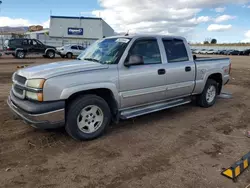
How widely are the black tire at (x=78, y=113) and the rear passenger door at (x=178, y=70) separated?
1.67m

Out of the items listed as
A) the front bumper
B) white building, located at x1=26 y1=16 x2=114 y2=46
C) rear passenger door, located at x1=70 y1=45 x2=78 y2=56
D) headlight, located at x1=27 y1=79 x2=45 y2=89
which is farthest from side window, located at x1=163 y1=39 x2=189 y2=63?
white building, located at x1=26 y1=16 x2=114 y2=46

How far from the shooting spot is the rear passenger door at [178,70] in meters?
5.11

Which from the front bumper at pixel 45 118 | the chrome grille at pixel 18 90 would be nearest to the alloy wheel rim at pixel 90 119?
the front bumper at pixel 45 118

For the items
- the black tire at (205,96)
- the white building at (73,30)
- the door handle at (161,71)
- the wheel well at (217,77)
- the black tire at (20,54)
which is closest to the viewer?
the door handle at (161,71)

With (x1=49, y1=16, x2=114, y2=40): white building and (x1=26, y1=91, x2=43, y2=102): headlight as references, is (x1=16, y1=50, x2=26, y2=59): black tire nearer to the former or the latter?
(x1=49, y1=16, x2=114, y2=40): white building

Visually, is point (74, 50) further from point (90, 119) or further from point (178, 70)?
point (90, 119)

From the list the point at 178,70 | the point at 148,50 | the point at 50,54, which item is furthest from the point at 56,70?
the point at 50,54

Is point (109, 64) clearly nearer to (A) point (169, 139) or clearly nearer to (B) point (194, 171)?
(A) point (169, 139)

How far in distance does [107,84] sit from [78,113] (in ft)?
2.35

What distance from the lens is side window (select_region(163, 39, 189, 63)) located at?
5.16 metres

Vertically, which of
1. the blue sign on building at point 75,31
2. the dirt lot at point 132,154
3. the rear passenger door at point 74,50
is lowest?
the dirt lot at point 132,154

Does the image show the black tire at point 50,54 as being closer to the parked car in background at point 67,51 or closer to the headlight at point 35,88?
the parked car in background at point 67,51

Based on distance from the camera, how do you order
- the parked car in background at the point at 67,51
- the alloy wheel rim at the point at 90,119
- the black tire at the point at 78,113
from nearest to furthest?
1. the black tire at the point at 78,113
2. the alloy wheel rim at the point at 90,119
3. the parked car in background at the point at 67,51

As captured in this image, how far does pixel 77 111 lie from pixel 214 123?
10.5 feet
